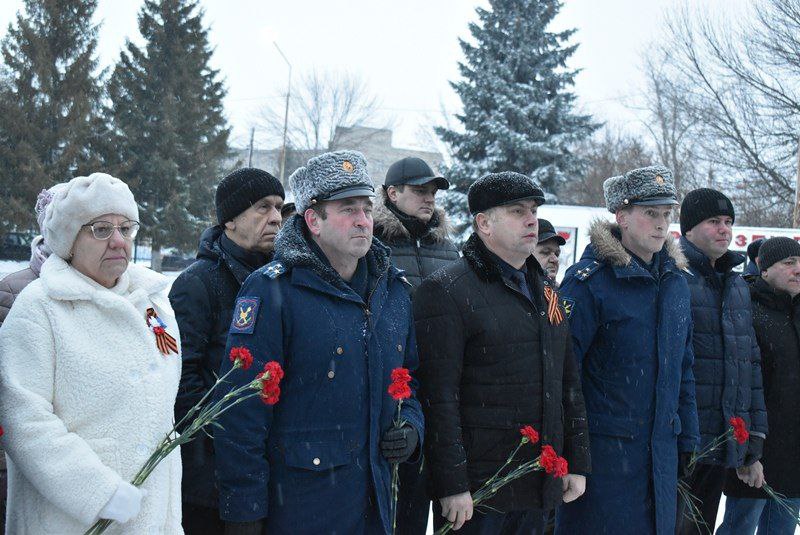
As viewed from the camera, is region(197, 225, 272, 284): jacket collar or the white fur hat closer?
the white fur hat

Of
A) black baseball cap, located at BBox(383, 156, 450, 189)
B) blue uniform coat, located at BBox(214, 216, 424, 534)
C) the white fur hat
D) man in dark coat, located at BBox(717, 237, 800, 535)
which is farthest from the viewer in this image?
man in dark coat, located at BBox(717, 237, 800, 535)

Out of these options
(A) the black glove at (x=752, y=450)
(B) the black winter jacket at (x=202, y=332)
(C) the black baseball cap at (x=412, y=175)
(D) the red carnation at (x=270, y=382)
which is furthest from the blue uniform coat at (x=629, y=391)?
(D) the red carnation at (x=270, y=382)

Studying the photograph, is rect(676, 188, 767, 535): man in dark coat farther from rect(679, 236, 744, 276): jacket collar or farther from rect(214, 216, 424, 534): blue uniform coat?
rect(214, 216, 424, 534): blue uniform coat

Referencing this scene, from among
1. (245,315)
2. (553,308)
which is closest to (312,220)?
(245,315)

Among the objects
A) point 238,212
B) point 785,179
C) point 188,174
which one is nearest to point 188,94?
point 188,174

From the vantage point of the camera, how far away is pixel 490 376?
3.16 meters

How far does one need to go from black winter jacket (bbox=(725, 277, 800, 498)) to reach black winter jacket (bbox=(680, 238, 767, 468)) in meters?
0.40

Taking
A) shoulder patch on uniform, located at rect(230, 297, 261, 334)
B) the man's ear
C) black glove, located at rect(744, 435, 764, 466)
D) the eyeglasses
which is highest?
the man's ear

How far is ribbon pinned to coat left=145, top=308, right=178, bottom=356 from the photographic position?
263cm

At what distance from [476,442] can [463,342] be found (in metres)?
0.43

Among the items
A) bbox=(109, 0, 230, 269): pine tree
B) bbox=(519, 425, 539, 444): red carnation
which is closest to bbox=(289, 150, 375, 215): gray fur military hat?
bbox=(519, 425, 539, 444): red carnation

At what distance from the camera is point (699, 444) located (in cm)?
405

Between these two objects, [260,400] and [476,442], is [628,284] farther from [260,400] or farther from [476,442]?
[260,400]

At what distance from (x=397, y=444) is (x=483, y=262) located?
996 mm
